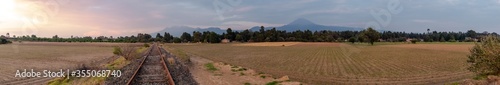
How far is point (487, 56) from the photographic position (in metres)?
16.7

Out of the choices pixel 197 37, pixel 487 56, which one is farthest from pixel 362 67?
pixel 197 37

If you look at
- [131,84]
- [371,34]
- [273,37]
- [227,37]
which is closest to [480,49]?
[131,84]

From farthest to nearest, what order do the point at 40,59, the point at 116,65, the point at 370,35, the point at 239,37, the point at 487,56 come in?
1. the point at 239,37
2. the point at 370,35
3. the point at 40,59
4. the point at 116,65
5. the point at 487,56

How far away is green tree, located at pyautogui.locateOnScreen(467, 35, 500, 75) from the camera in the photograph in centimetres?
1631

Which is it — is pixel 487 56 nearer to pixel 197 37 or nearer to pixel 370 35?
pixel 370 35

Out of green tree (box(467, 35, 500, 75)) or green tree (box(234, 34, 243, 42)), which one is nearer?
green tree (box(467, 35, 500, 75))

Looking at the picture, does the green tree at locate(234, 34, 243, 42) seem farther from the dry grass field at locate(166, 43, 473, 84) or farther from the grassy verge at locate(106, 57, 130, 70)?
the grassy verge at locate(106, 57, 130, 70)

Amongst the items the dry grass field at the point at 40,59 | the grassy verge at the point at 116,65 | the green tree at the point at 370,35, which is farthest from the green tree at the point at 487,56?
the green tree at the point at 370,35

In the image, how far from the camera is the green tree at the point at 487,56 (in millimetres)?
16312

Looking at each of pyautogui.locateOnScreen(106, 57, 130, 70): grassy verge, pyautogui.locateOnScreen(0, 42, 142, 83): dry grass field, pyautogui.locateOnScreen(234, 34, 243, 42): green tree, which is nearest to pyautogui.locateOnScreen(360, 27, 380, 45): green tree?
pyautogui.locateOnScreen(0, 42, 142, 83): dry grass field

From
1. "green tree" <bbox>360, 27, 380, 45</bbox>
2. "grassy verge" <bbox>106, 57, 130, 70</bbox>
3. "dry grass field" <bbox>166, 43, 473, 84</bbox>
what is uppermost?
"green tree" <bbox>360, 27, 380, 45</bbox>

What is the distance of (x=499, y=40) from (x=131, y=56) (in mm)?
29590

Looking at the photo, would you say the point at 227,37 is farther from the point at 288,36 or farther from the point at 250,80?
the point at 250,80

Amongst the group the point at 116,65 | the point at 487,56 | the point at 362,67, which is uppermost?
the point at 487,56
